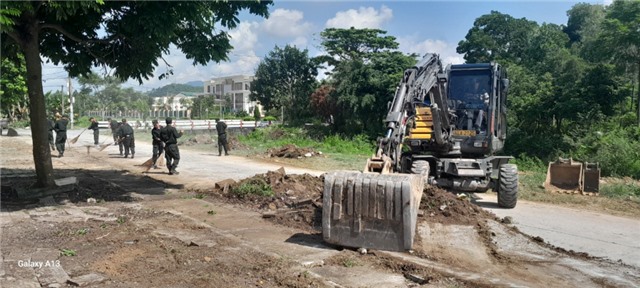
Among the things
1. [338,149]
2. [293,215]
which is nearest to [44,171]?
[293,215]

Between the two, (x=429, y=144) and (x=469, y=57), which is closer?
(x=429, y=144)

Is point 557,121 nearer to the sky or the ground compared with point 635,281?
nearer to the sky

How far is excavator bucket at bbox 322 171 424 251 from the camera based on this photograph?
20.7ft

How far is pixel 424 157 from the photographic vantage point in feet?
36.1

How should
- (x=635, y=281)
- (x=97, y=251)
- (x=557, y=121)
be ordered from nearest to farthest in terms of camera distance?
(x=635, y=281), (x=97, y=251), (x=557, y=121)

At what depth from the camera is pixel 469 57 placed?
4834 cm

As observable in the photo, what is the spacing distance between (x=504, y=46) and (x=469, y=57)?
12.6 feet

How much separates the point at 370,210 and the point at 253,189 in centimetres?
457

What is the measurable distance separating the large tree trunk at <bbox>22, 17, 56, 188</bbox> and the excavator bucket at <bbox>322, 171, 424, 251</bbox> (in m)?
7.14

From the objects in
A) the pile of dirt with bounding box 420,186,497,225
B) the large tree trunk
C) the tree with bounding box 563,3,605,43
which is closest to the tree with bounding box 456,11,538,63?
the tree with bounding box 563,3,605,43

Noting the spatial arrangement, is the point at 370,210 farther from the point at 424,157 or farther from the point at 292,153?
the point at 292,153

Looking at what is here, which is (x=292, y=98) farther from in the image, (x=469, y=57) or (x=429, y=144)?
(x=429, y=144)

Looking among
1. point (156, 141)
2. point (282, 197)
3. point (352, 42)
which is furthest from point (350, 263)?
point (352, 42)

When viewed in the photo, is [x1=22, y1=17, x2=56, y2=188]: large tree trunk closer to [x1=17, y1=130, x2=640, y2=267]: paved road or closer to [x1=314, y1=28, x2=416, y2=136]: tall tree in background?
[x1=17, y1=130, x2=640, y2=267]: paved road
